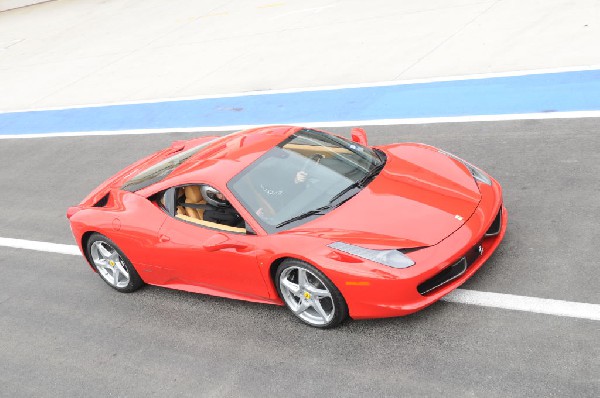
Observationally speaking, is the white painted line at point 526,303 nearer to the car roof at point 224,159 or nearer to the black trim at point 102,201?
the car roof at point 224,159

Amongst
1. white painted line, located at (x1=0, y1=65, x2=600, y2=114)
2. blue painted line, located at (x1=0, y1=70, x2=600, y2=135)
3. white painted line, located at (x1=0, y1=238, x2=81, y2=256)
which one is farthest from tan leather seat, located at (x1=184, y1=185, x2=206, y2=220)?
white painted line, located at (x1=0, y1=65, x2=600, y2=114)

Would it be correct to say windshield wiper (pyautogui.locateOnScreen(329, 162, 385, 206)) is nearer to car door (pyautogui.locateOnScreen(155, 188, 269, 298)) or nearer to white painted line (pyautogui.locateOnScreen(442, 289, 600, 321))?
car door (pyautogui.locateOnScreen(155, 188, 269, 298))

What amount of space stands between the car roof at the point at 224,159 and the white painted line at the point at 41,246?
2.12 metres

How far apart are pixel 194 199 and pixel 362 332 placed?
6.61 ft

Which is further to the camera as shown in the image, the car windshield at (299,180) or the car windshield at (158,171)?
the car windshield at (158,171)

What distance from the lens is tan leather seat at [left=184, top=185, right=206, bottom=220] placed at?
643 cm

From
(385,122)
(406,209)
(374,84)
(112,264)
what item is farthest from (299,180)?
(374,84)

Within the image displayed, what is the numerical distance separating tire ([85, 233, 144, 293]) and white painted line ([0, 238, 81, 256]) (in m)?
1.11

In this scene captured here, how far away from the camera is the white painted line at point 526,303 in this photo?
17.3 feet

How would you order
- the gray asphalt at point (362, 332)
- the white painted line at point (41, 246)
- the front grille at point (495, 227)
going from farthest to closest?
the white painted line at point (41, 246) → the front grille at point (495, 227) → the gray asphalt at point (362, 332)

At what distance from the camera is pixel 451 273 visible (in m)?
5.41

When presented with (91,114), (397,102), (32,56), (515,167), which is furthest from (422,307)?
(32,56)

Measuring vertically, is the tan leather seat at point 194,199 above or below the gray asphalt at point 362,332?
above

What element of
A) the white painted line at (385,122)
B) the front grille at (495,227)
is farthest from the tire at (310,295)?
the white painted line at (385,122)
